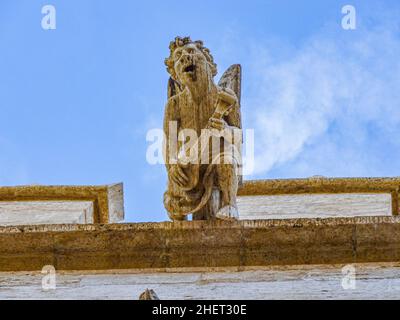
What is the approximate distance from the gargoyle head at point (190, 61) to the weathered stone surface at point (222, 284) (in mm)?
1557

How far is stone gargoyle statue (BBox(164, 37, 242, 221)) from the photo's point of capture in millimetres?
9805

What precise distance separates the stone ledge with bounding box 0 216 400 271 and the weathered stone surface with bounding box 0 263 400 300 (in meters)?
0.11

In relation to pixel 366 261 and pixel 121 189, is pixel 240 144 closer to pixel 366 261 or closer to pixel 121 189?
pixel 366 261

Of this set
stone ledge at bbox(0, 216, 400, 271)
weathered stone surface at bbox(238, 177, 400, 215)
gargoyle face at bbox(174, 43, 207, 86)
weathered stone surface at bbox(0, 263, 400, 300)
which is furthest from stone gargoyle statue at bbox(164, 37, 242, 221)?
weathered stone surface at bbox(238, 177, 400, 215)

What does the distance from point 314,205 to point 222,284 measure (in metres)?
6.57

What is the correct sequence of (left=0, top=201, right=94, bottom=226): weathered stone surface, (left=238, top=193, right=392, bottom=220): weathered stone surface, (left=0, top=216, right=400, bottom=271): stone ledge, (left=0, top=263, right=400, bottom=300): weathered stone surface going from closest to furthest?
(left=0, top=263, right=400, bottom=300): weathered stone surface → (left=0, top=216, right=400, bottom=271): stone ledge → (left=0, top=201, right=94, bottom=226): weathered stone surface → (left=238, top=193, right=392, bottom=220): weathered stone surface

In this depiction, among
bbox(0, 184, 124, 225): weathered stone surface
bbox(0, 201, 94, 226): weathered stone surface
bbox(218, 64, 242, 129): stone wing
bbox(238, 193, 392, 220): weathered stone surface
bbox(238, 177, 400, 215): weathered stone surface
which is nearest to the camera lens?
bbox(218, 64, 242, 129): stone wing

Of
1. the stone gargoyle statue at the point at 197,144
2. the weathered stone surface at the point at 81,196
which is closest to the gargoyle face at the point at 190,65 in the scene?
the stone gargoyle statue at the point at 197,144

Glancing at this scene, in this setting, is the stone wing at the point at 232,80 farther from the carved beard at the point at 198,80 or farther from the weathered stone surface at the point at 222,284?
the weathered stone surface at the point at 222,284

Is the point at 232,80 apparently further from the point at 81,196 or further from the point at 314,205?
the point at 81,196

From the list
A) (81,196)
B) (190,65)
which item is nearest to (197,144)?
(190,65)

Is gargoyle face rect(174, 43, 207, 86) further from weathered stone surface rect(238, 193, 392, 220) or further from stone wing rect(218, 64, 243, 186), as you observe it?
weathered stone surface rect(238, 193, 392, 220)

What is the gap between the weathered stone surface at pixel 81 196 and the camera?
50.9 feet
